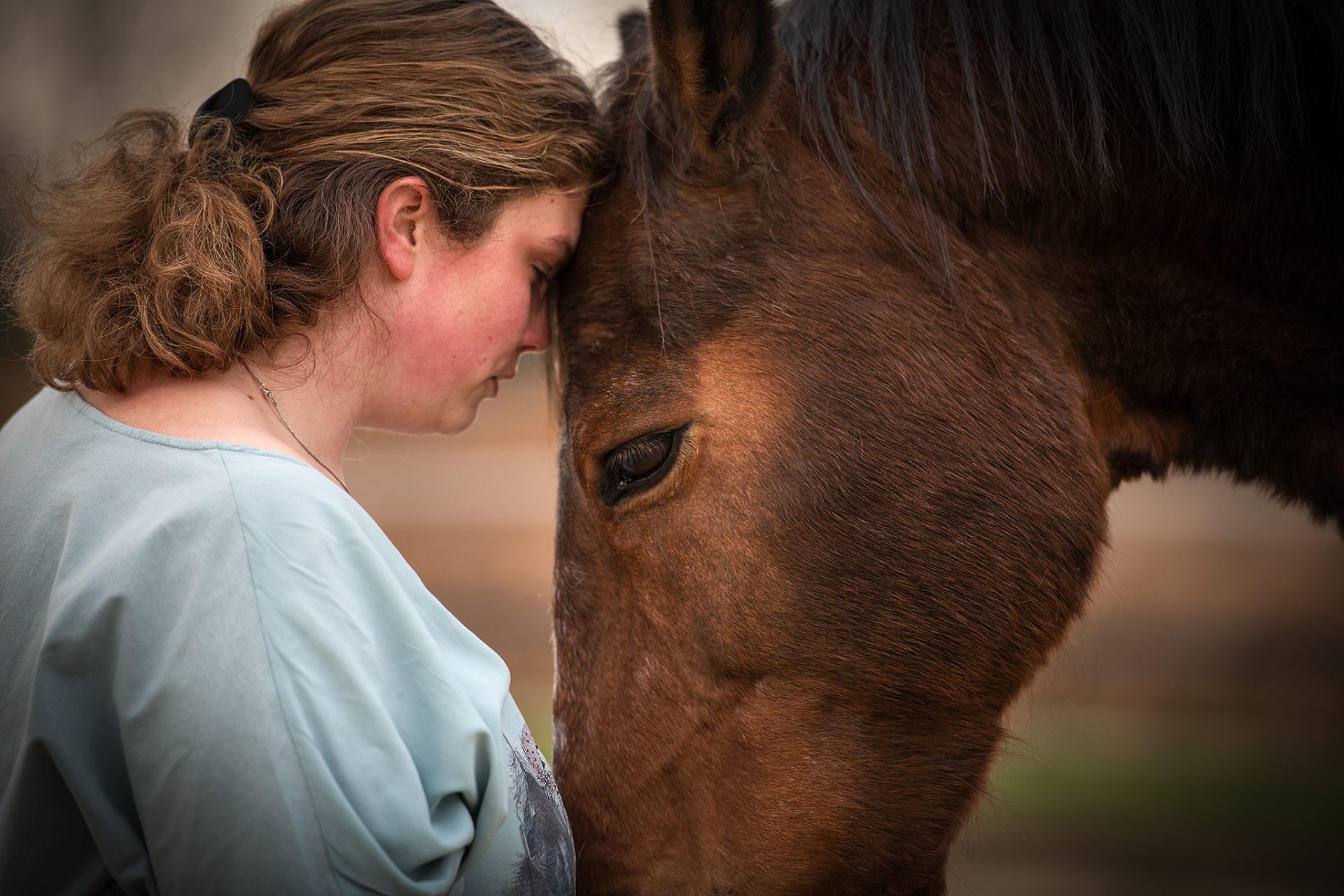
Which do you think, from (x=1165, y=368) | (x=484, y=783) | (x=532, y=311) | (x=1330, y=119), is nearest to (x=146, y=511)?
(x=484, y=783)

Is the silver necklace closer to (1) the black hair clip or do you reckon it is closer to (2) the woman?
(2) the woman

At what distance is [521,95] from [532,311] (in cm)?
40

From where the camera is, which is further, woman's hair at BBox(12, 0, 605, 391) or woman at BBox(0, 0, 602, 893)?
woman's hair at BBox(12, 0, 605, 391)

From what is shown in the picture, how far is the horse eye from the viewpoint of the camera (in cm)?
169

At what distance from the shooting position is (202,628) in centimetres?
107

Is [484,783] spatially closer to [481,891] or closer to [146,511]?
[481,891]

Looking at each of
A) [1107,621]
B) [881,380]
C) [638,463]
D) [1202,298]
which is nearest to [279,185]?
[638,463]

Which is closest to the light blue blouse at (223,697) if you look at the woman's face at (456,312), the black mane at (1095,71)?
the woman's face at (456,312)

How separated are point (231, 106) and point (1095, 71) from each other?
145cm

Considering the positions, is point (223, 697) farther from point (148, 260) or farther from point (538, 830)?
point (148, 260)

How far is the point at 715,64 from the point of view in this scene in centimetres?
162

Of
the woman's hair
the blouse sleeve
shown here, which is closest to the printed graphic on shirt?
the blouse sleeve

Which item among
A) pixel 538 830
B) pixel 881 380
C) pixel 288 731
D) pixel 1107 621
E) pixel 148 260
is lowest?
pixel 1107 621

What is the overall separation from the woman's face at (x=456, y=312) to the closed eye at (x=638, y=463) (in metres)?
0.28
